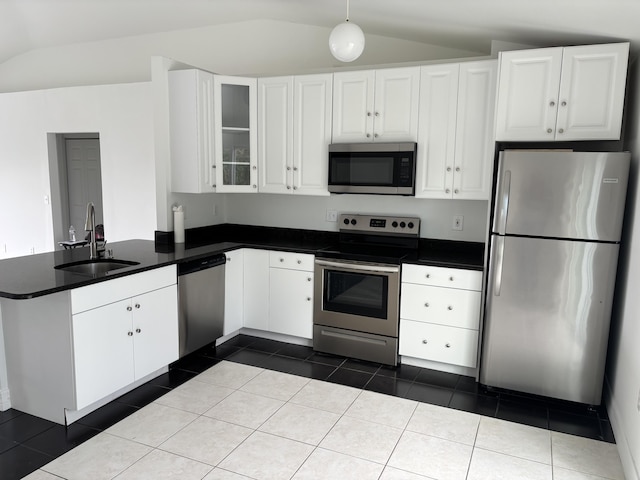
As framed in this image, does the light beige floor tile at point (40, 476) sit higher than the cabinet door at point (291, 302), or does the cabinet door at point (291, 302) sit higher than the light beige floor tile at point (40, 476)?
the cabinet door at point (291, 302)

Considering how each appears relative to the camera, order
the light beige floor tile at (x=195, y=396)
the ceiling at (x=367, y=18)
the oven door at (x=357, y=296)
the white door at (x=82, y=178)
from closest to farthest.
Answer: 1. the ceiling at (x=367, y=18)
2. the light beige floor tile at (x=195, y=396)
3. the oven door at (x=357, y=296)
4. the white door at (x=82, y=178)

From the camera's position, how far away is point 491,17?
8.97 ft

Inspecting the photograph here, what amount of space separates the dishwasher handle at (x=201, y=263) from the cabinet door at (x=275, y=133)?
77cm

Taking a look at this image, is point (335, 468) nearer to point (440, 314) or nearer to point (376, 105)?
point (440, 314)

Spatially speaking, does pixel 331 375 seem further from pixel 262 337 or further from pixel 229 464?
pixel 229 464

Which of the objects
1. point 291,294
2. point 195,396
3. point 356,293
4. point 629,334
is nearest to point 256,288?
point 291,294

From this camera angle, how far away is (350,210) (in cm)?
413

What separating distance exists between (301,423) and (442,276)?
1.41m

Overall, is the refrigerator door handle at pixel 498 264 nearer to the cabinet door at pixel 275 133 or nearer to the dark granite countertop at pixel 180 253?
the dark granite countertop at pixel 180 253

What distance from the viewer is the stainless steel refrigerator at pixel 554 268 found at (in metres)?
2.73

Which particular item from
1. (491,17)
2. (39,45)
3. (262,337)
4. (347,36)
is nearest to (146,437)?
(262,337)

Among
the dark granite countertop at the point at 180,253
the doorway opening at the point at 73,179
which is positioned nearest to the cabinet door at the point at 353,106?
the dark granite countertop at the point at 180,253

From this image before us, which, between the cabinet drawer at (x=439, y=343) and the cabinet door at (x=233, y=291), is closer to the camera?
the cabinet drawer at (x=439, y=343)

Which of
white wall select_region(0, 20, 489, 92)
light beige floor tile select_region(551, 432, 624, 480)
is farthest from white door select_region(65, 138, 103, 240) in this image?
light beige floor tile select_region(551, 432, 624, 480)
